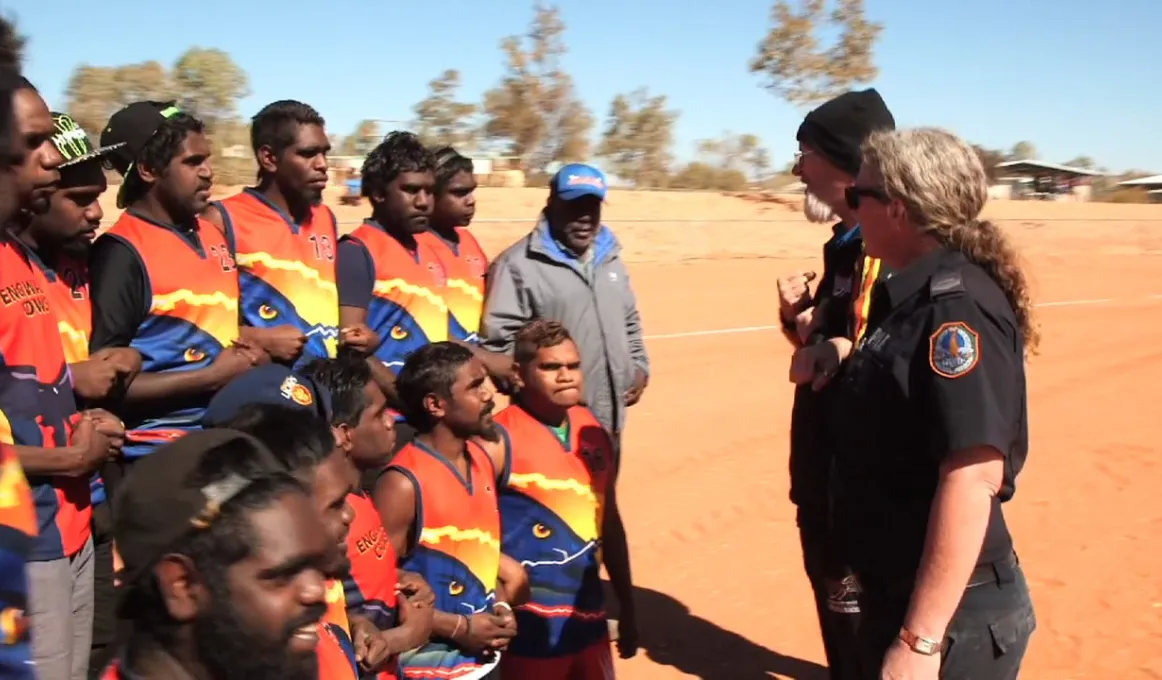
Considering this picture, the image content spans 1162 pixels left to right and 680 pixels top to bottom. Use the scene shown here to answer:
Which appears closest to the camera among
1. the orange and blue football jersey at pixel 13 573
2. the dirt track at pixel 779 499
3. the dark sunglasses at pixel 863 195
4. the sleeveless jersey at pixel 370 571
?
the orange and blue football jersey at pixel 13 573

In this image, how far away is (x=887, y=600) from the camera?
2.76m

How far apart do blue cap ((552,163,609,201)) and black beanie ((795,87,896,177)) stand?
1323mm

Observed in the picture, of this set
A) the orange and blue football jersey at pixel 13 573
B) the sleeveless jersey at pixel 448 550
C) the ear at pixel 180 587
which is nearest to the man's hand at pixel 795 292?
the sleeveless jersey at pixel 448 550

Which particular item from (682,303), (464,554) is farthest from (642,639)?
(682,303)

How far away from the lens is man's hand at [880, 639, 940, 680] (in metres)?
2.52

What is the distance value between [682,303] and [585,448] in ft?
47.4

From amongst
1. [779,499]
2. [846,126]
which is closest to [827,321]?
[846,126]

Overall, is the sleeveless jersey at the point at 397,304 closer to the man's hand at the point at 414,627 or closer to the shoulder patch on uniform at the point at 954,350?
the man's hand at the point at 414,627

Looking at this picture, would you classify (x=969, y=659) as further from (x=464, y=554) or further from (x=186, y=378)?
(x=186, y=378)

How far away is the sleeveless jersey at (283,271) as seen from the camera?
166 inches

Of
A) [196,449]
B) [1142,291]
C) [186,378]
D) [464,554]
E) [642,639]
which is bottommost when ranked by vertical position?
[1142,291]

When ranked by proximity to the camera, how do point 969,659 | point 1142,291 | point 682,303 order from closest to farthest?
point 969,659 < point 682,303 < point 1142,291

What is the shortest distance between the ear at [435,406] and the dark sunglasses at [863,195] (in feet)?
5.17

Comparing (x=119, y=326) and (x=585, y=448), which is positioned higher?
(x=119, y=326)
